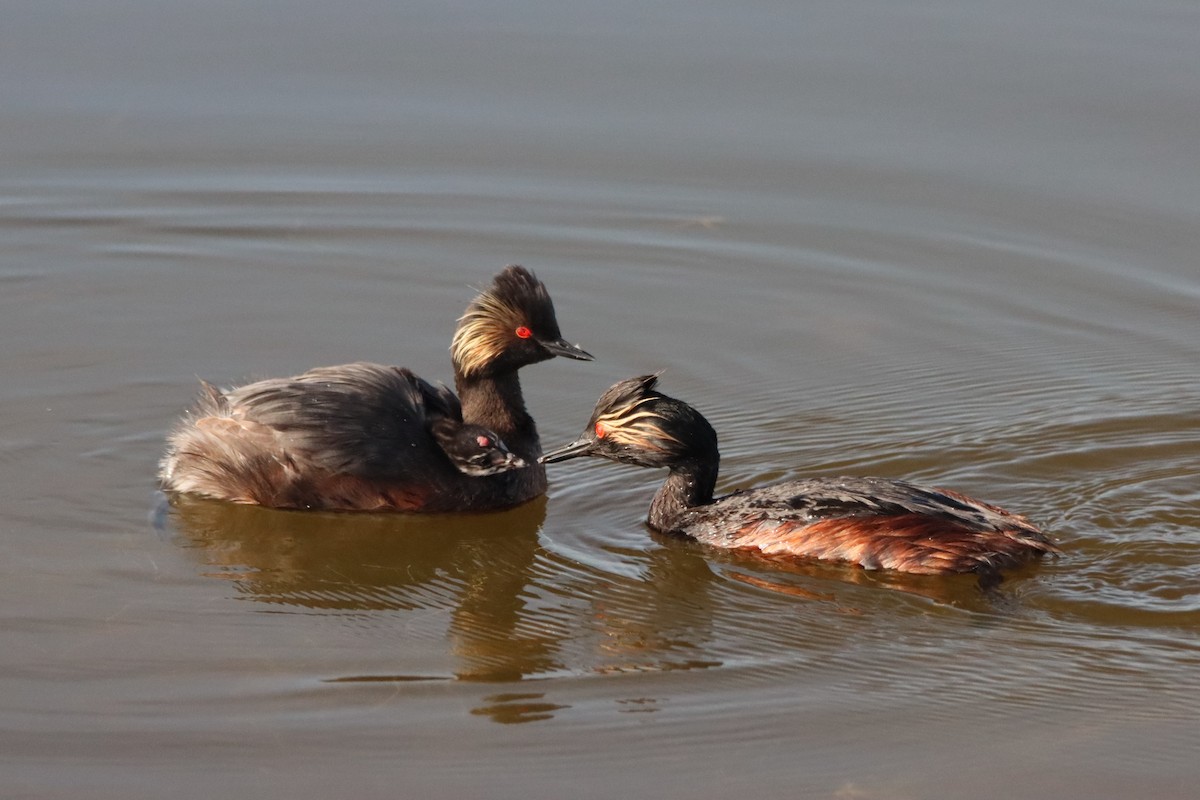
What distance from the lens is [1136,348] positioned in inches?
406

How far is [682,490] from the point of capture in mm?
8586

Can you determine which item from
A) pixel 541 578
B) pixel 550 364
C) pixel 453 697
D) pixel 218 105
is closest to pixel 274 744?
pixel 453 697

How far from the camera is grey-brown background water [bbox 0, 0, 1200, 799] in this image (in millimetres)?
6543

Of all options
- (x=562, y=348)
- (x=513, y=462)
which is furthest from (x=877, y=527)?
(x=562, y=348)

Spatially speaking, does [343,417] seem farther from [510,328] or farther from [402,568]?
[510,328]

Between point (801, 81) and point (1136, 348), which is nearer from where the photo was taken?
point (1136, 348)

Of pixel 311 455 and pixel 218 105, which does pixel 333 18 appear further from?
pixel 311 455

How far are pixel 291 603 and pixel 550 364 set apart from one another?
3229 millimetres

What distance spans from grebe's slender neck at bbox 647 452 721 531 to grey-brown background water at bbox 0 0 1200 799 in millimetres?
160

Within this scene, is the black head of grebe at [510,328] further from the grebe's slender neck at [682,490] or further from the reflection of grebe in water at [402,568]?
the grebe's slender neck at [682,490]

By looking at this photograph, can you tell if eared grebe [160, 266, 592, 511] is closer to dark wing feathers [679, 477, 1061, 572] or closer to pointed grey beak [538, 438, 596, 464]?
pointed grey beak [538, 438, 596, 464]

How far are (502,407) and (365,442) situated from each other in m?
0.97

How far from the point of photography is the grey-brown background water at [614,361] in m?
6.54

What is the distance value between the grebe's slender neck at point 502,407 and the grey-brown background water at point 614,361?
0.26m
